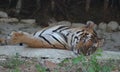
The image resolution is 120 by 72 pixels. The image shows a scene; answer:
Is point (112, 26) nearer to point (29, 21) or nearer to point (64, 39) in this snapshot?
point (29, 21)

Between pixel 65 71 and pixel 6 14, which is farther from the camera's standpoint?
pixel 6 14

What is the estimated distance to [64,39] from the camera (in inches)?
225

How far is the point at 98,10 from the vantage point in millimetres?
8586

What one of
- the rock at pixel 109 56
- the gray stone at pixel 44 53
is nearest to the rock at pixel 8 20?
the gray stone at pixel 44 53

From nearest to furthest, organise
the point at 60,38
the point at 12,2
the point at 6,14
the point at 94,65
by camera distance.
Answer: the point at 94,65 < the point at 60,38 < the point at 6,14 < the point at 12,2

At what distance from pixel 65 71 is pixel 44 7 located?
176 inches

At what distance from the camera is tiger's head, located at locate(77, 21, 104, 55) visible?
529cm

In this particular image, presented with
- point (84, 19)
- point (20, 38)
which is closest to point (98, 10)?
point (84, 19)

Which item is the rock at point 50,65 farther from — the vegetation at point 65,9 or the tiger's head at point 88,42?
the vegetation at point 65,9

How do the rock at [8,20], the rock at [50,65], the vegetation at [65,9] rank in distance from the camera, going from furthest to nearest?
the vegetation at [65,9], the rock at [8,20], the rock at [50,65]

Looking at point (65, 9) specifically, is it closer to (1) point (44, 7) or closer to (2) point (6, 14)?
(1) point (44, 7)

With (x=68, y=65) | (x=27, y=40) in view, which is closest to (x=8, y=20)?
(x=27, y=40)

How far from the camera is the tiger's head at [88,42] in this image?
5.29 meters

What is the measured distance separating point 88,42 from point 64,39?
400 mm
